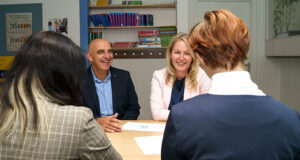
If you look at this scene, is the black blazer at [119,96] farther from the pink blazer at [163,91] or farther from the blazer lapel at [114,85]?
the pink blazer at [163,91]

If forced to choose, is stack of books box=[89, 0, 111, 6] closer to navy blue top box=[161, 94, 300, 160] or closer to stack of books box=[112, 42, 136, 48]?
stack of books box=[112, 42, 136, 48]

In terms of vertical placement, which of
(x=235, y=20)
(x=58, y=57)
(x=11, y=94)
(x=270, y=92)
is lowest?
(x=270, y=92)

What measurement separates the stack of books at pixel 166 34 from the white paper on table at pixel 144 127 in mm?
2397

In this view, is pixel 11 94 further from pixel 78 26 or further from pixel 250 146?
pixel 78 26

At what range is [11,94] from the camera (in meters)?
0.91

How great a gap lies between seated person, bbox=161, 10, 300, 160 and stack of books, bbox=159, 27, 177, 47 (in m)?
3.30

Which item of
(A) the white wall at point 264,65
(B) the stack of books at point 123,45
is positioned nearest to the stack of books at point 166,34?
(A) the white wall at point 264,65

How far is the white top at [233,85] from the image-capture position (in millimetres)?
845

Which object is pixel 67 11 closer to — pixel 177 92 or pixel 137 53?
pixel 137 53

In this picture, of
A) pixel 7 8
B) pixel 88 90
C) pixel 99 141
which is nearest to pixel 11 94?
pixel 99 141

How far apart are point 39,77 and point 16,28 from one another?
3.93m

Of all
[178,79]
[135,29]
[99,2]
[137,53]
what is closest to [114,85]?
[178,79]

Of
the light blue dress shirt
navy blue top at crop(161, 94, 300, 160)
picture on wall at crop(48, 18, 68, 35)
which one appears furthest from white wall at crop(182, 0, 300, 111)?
navy blue top at crop(161, 94, 300, 160)

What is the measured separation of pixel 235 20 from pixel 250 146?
407 mm
